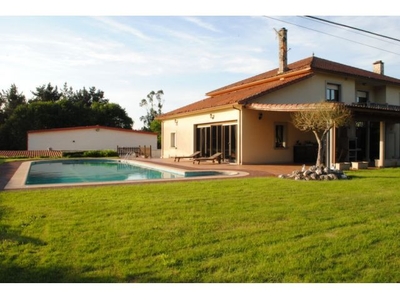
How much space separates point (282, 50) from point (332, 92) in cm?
421

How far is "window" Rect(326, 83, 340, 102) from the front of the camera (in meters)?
21.8

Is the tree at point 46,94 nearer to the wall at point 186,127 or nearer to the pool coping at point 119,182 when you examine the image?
the wall at point 186,127

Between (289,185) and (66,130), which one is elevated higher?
(66,130)

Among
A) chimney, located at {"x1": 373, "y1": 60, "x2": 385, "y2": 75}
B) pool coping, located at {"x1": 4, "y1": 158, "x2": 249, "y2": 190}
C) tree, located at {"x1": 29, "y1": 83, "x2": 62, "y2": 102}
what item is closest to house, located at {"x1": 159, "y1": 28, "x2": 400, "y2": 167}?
pool coping, located at {"x1": 4, "y1": 158, "x2": 249, "y2": 190}

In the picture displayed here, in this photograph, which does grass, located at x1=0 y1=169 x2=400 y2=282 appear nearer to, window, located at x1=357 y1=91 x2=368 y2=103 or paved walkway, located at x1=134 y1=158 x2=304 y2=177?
paved walkway, located at x1=134 y1=158 x2=304 y2=177

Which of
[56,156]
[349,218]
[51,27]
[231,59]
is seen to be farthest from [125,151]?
[349,218]

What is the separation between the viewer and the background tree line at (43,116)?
46188 mm

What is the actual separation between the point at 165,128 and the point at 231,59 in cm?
915

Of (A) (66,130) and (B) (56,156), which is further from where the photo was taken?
(A) (66,130)

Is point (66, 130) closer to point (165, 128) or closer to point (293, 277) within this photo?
point (165, 128)

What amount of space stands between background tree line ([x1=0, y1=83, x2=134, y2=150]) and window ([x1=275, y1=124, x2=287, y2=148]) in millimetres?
37203

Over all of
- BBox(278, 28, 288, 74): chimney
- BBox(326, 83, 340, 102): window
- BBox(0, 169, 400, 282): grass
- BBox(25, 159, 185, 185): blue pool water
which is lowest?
BBox(25, 159, 185, 185): blue pool water

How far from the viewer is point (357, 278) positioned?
3703 mm
